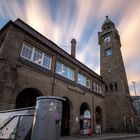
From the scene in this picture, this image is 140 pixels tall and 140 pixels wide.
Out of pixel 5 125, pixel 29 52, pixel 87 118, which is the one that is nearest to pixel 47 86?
pixel 29 52

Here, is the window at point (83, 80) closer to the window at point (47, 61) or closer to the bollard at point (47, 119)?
the window at point (47, 61)

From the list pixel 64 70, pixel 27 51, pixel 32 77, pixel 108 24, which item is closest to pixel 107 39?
pixel 108 24

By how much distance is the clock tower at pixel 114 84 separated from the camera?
73.6ft

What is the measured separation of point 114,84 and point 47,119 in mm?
23090

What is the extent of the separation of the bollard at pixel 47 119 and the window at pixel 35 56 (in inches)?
352

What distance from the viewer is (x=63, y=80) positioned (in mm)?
16172

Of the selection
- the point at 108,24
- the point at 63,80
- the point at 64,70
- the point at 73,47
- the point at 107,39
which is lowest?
the point at 63,80

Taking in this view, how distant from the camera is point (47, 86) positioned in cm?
1385

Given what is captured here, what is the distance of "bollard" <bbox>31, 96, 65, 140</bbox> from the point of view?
13.1 ft

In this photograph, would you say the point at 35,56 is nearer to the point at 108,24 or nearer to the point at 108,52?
the point at 108,52

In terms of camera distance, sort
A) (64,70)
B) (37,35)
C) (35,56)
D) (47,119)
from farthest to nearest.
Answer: (64,70) < (37,35) < (35,56) < (47,119)

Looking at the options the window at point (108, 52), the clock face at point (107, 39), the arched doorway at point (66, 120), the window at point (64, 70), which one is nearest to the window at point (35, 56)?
the window at point (64, 70)

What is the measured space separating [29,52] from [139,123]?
20.9 m

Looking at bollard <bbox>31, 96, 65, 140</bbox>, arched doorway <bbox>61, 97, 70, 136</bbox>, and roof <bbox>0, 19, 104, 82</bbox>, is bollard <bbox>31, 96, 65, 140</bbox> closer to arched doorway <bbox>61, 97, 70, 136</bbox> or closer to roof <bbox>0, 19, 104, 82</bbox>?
roof <bbox>0, 19, 104, 82</bbox>
